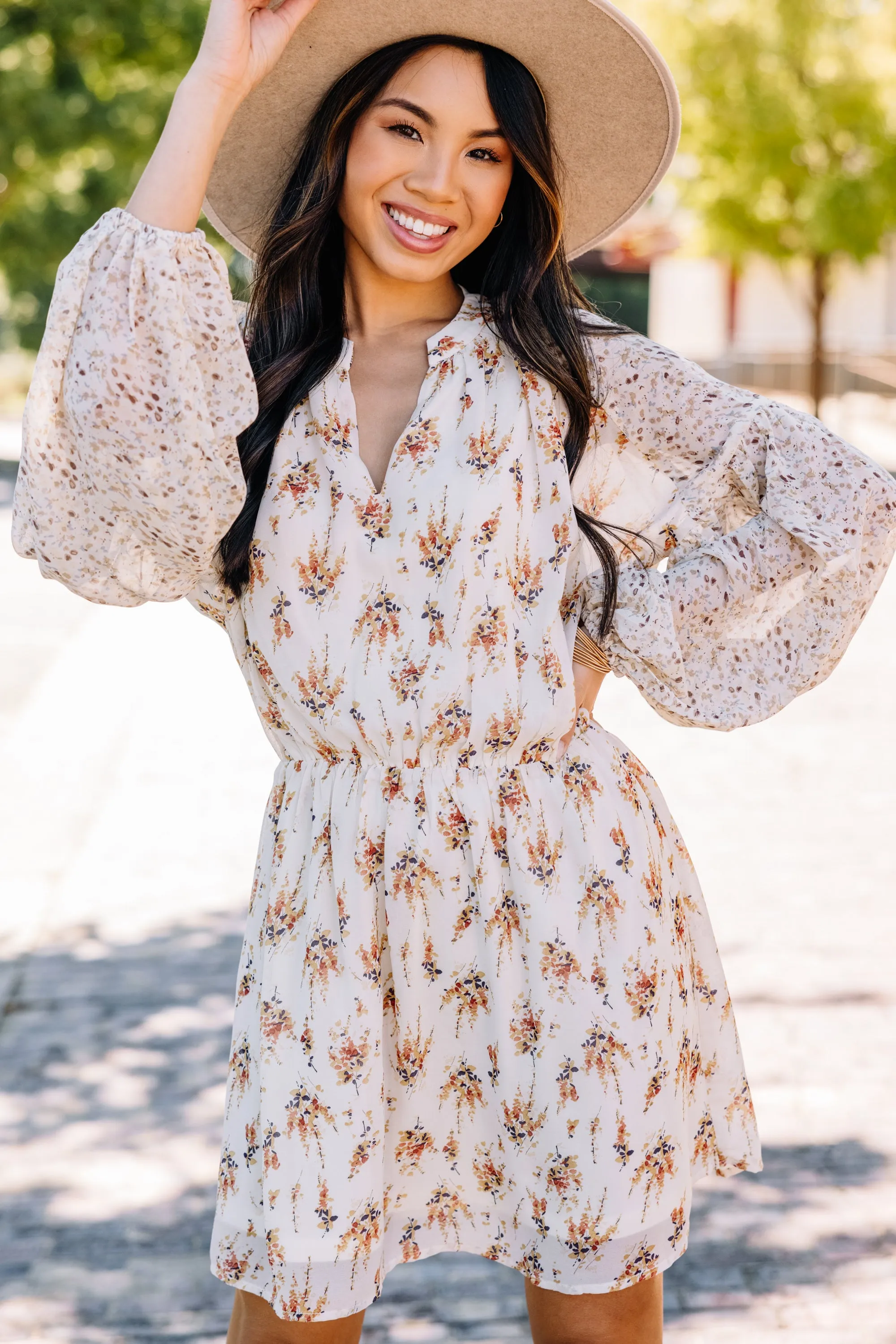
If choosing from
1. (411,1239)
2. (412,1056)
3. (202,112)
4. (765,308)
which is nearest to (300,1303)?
(411,1239)

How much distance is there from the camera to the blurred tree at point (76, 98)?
2091 centimetres

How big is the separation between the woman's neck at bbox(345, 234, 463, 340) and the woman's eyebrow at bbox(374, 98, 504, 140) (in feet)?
0.69

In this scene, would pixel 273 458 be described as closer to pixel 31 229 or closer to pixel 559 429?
pixel 559 429

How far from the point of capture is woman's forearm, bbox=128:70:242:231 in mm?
1954

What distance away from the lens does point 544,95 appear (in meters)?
2.35

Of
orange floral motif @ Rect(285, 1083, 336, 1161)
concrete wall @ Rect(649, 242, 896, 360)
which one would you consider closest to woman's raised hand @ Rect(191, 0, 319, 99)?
orange floral motif @ Rect(285, 1083, 336, 1161)

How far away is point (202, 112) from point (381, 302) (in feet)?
1.49

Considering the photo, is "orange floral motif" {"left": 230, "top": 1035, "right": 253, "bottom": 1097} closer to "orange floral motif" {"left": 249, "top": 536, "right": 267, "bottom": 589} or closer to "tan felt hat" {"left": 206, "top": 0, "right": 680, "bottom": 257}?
"orange floral motif" {"left": 249, "top": 536, "right": 267, "bottom": 589}

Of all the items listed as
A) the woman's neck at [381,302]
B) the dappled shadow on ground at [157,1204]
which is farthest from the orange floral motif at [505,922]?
the dappled shadow on ground at [157,1204]

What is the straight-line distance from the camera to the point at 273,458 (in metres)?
2.17

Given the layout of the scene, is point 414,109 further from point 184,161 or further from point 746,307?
point 746,307

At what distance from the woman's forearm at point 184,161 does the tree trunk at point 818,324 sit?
21138mm

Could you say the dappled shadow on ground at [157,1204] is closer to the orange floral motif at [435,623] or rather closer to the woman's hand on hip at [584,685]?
the woman's hand on hip at [584,685]

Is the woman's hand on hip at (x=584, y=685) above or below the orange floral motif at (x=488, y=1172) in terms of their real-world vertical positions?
above
